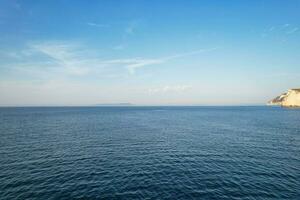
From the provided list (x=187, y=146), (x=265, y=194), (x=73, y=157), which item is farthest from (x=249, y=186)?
(x=73, y=157)

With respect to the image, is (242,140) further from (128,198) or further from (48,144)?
(48,144)

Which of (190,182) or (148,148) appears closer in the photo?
(190,182)

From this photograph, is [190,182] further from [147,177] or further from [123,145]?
[123,145]

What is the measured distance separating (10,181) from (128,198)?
56.5ft

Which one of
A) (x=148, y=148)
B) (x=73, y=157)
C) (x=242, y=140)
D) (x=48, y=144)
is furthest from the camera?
(x=242, y=140)

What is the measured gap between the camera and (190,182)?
2844 centimetres

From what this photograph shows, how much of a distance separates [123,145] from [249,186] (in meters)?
31.1

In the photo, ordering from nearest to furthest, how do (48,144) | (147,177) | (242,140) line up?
(147,177) < (48,144) < (242,140)

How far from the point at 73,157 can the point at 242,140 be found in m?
43.3

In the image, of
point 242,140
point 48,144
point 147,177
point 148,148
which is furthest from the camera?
point 242,140

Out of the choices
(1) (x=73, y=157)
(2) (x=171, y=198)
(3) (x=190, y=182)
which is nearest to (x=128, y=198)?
(2) (x=171, y=198)

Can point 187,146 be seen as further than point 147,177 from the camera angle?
Yes

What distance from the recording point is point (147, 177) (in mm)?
30281

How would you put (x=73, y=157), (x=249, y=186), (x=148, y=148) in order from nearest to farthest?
(x=249, y=186) → (x=73, y=157) → (x=148, y=148)
